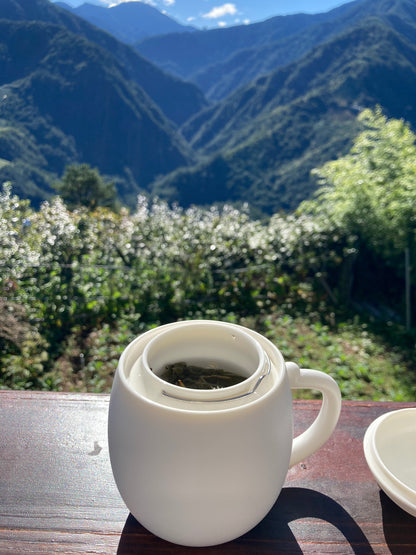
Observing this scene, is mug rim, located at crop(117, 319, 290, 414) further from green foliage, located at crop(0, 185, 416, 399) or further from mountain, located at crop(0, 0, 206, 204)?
mountain, located at crop(0, 0, 206, 204)

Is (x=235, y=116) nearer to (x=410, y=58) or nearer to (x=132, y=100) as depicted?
(x=132, y=100)

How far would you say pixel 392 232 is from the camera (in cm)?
366

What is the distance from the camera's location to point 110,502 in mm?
549

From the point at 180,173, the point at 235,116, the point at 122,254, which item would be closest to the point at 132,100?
the point at 180,173

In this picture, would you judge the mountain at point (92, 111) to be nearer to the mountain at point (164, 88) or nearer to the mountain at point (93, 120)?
the mountain at point (93, 120)

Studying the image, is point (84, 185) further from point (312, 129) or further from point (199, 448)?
point (312, 129)

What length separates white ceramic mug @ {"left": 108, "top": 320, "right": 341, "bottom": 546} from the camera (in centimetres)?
40

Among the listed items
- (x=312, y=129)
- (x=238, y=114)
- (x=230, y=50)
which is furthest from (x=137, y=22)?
(x=312, y=129)

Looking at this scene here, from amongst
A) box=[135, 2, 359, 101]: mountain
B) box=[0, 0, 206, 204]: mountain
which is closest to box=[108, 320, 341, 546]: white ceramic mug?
box=[0, 0, 206, 204]: mountain

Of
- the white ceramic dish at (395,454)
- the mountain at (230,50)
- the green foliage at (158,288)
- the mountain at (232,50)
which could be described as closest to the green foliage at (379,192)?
the green foliage at (158,288)

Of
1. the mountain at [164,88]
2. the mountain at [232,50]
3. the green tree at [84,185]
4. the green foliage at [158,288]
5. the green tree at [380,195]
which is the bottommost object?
the green tree at [84,185]

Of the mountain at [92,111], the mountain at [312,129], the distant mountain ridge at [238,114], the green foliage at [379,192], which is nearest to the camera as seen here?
the green foliage at [379,192]

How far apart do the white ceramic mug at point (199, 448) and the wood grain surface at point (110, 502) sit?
2.8 inches

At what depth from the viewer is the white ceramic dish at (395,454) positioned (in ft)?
1.70
